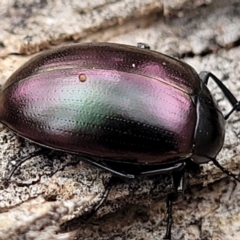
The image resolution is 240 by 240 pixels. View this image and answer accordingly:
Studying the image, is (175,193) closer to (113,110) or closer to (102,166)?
(102,166)

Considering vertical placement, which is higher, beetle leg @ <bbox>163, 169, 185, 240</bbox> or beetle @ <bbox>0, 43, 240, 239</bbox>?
beetle @ <bbox>0, 43, 240, 239</bbox>

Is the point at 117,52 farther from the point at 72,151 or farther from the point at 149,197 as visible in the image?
the point at 149,197

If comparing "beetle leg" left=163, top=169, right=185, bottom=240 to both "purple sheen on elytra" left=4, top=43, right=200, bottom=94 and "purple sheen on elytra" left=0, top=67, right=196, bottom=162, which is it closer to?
"purple sheen on elytra" left=0, top=67, right=196, bottom=162

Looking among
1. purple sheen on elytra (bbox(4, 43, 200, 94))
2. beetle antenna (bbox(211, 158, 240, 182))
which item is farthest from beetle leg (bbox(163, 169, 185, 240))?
purple sheen on elytra (bbox(4, 43, 200, 94))

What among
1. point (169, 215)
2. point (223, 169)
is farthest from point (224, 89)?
point (169, 215)

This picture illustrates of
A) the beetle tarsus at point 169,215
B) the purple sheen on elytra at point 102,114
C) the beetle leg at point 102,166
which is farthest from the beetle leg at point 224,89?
the beetle leg at point 102,166

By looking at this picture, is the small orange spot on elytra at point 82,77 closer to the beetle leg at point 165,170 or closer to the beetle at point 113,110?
the beetle at point 113,110
